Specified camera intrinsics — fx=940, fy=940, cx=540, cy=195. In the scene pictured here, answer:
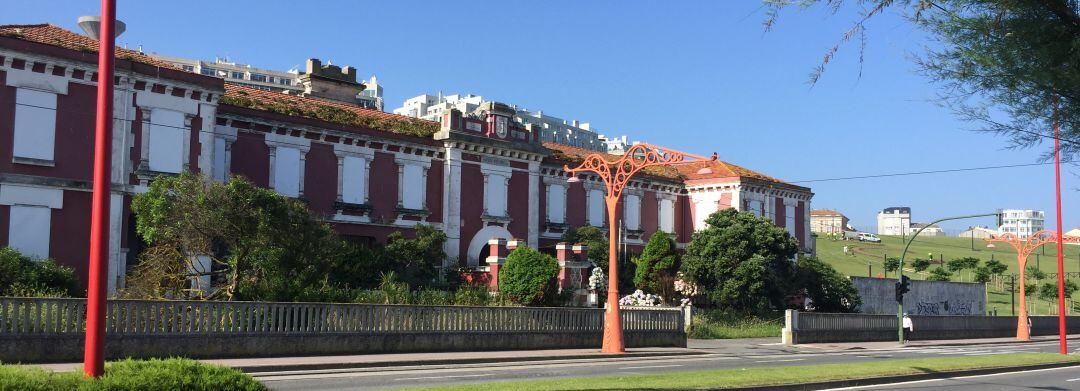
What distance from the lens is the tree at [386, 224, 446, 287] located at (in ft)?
118

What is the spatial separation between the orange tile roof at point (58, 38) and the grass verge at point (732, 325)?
21.9m

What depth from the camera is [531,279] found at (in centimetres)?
3416

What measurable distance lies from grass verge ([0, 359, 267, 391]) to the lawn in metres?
75.8

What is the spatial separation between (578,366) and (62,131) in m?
17.2

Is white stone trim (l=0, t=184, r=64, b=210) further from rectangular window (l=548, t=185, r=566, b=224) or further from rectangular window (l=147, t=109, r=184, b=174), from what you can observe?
rectangular window (l=548, t=185, r=566, b=224)

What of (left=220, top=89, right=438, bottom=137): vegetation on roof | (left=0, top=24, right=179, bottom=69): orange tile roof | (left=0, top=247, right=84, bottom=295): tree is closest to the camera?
(left=0, top=247, right=84, bottom=295): tree

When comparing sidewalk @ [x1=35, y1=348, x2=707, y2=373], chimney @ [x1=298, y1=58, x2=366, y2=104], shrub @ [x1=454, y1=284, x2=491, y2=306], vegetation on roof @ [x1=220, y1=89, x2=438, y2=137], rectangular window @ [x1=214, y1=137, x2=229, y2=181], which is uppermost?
chimney @ [x1=298, y1=58, x2=366, y2=104]

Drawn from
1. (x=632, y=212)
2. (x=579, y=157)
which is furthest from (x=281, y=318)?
(x=632, y=212)

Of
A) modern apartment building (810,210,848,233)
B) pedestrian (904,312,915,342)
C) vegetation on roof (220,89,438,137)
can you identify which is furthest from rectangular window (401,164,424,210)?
modern apartment building (810,210,848,233)

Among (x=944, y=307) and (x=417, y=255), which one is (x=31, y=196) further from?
(x=944, y=307)

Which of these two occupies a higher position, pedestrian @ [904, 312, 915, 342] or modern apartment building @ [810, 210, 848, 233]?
modern apartment building @ [810, 210, 848, 233]

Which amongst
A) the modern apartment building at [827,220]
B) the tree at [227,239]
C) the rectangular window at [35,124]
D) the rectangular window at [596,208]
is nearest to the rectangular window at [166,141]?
the rectangular window at [35,124]

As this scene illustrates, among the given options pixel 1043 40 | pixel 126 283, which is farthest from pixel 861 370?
pixel 126 283

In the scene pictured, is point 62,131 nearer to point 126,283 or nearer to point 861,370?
point 126,283
